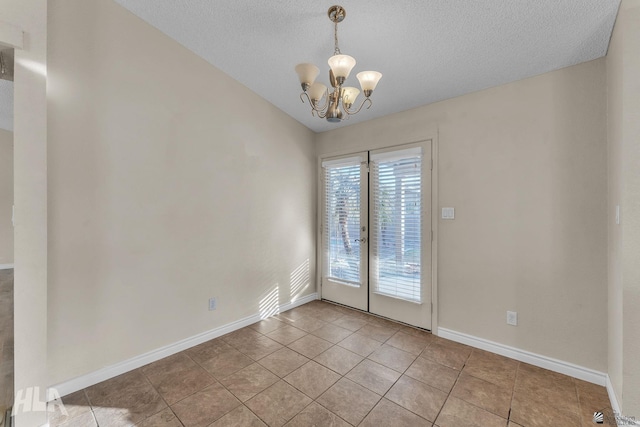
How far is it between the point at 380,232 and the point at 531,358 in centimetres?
176

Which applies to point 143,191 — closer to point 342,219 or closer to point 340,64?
point 340,64

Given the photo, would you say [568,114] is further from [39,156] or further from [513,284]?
[39,156]

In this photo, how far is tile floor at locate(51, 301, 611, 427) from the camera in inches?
68.5

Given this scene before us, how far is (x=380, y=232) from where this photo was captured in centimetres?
328

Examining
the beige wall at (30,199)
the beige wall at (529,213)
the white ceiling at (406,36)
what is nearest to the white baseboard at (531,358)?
the beige wall at (529,213)

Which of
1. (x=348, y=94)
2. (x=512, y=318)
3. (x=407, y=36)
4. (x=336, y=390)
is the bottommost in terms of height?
(x=336, y=390)

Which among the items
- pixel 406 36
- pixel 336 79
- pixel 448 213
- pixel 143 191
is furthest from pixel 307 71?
pixel 448 213

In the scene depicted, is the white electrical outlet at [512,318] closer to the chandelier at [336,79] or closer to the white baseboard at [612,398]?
the white baseboard at [612,398]

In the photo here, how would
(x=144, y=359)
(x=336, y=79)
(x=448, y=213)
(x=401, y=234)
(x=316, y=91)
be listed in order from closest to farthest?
(x=336, y=79)
(x=316, y=91)
(x=144, y=359)
(x=448, y=213)
(x=401, y=234)

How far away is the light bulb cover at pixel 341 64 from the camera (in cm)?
161

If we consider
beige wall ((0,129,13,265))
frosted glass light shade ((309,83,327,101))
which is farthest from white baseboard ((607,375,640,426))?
Result: beige wall ((0,129,13,265))

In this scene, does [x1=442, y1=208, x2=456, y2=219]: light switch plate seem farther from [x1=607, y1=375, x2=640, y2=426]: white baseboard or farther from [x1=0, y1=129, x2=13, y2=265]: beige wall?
[x1=0, y1=129, x2=13, y2=265]: beige wall

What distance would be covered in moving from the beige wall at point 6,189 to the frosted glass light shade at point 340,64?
2000 millimetres

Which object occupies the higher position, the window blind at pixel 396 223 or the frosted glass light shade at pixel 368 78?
the frosted glass light shade at pixel 368 78
